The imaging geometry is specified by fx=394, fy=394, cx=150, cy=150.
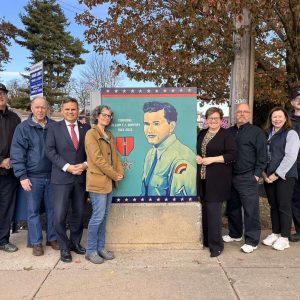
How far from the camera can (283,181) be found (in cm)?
503

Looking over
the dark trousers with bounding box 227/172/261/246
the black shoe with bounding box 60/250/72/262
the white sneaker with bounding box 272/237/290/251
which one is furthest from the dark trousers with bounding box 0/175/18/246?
the white sneaker with bounding box 272/237/290/251

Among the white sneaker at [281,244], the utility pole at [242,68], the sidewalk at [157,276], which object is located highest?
the utility pole at [242,68]

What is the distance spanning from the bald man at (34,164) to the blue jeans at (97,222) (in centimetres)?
71

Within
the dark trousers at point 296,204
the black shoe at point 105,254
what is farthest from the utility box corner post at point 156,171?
the dark trousers at point 296,204

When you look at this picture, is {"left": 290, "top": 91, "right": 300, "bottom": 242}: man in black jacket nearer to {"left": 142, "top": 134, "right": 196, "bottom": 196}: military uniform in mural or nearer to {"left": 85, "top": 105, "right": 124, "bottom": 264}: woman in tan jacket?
{"left": 142, "top": 134, "right": 196, "bottom": 196}: military uniform in mural

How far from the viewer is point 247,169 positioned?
4.92 m

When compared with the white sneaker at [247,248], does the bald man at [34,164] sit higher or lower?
higher

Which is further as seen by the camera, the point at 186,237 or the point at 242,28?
the point at 242,28

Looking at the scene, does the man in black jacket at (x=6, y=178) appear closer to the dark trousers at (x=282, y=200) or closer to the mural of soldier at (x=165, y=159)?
the mural of soldier at (x=165, y=159)

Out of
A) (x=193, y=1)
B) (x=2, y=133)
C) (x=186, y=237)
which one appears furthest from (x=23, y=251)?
(x=193, y=1)

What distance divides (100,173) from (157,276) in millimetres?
1298

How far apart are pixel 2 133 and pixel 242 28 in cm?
359

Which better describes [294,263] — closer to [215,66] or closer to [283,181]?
[283,181]

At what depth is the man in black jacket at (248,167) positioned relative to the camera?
4.85 metres
